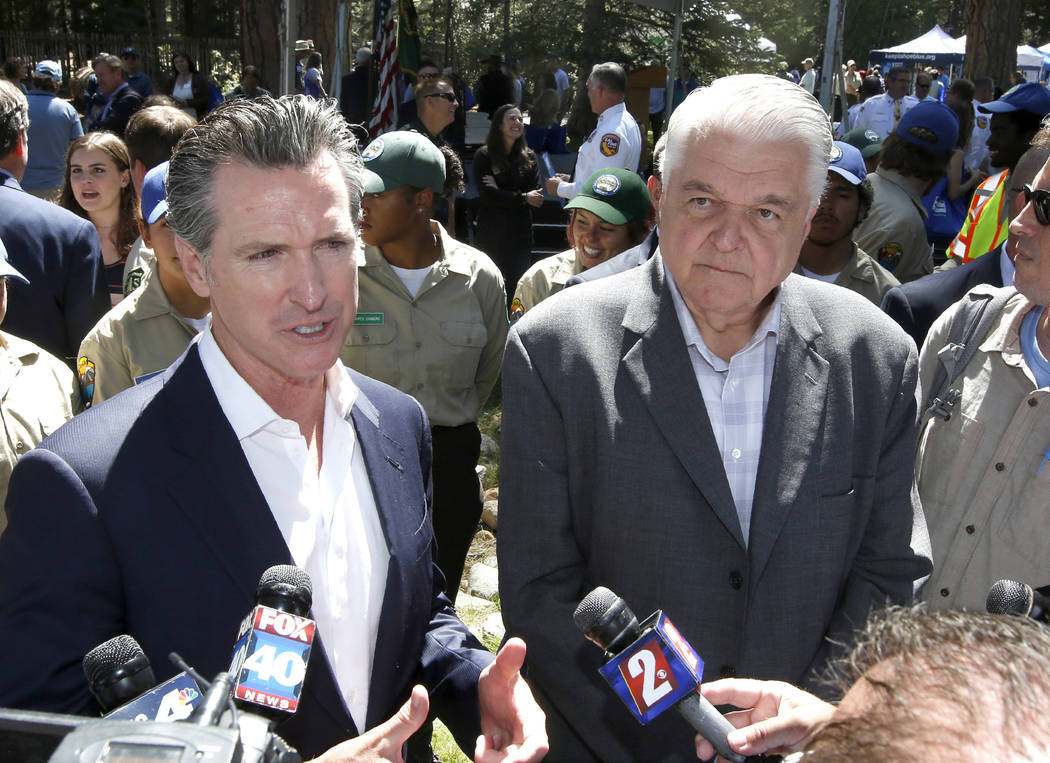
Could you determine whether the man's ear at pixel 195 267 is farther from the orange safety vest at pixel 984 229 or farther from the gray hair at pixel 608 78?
the gray hair at pixel 608 78

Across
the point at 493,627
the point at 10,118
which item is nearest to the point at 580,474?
the point at 493,627

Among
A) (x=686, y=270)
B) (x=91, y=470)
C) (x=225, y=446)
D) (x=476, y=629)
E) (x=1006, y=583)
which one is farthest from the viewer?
(x=476, y=629)

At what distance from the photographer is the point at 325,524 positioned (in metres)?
1.81

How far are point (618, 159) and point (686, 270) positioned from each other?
19.1ft

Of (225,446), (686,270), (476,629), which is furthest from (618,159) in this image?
(225,446)

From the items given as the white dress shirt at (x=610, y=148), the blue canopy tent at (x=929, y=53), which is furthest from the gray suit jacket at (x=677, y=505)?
the blue canopy tent at (x=929, y=53)

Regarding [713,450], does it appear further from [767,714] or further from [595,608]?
[595,608]

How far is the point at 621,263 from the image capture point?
12.9 feet

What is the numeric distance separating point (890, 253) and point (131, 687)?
15.1ft

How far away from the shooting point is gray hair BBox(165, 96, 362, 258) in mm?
1800

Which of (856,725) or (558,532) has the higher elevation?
(856,725)

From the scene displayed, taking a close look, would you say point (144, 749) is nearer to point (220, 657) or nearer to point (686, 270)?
point (220, 657)

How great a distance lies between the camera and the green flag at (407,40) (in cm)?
1023

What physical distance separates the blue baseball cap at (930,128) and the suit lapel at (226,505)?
4.54 metres
